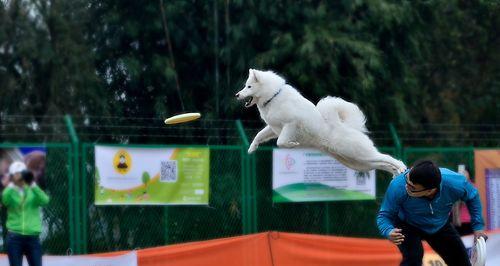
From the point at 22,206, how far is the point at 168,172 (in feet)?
8.50

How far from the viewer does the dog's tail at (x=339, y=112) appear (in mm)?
9219

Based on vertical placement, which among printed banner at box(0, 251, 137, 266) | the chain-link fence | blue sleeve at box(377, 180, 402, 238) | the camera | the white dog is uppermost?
the white dog

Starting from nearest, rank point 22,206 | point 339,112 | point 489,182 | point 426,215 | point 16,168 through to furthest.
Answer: point 426,215 < point 339,112 < point 22,206 < point 16,168 < point 489,182

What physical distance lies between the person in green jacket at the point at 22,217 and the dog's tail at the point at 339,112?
3189mm

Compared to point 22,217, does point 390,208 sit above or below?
above

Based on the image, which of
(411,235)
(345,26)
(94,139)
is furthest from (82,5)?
(411,235)

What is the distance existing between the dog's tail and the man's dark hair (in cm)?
282

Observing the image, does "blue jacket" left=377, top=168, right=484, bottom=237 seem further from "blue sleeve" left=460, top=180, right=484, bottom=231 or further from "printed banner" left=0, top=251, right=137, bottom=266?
"printed banner" left=0, top=251, right=137, bottom=266

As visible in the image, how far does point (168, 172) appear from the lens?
468 inches

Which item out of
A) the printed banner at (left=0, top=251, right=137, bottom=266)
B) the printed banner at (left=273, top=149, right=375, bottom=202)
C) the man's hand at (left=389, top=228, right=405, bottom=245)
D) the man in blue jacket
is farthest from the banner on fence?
the man's hand at (left=389, top=228, right=405, bottom=245)

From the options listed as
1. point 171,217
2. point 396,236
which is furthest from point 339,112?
point 171,217

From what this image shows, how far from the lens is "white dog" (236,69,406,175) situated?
8938 millimetres

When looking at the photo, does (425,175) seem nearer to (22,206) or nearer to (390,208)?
(390,208)

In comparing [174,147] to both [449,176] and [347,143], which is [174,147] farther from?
[449,176]
